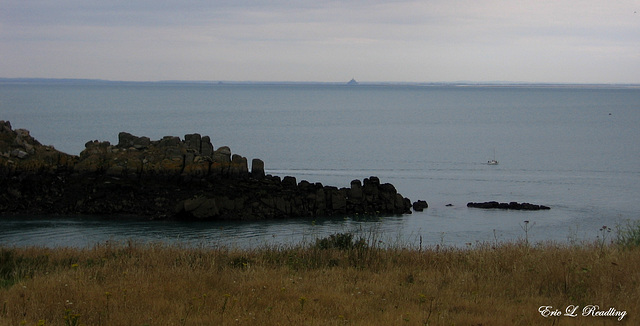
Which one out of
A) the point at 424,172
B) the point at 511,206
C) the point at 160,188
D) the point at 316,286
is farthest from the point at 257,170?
the point at 316,286

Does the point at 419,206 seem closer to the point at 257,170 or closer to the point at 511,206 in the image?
the point at 511,206

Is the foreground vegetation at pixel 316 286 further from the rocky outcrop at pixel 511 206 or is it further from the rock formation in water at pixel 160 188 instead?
the rocky outcrop at pixel 511 206

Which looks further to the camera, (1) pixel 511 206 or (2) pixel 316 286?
(1) pixel 511 206

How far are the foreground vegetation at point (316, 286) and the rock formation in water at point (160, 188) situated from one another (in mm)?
18642

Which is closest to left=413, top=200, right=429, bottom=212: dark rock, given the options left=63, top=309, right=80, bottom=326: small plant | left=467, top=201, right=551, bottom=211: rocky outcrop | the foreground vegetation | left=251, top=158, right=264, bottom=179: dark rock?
left=467, top=201, right=551, bottom=211: rocky outcrop

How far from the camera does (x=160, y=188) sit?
31859mm

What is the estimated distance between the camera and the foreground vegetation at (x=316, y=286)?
771 cm

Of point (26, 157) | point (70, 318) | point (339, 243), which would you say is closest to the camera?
point (70, 318)

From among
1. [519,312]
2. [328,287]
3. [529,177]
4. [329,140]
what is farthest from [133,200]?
[329,140]

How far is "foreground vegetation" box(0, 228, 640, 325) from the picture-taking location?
7.71 metres

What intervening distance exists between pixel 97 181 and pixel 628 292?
27.3m

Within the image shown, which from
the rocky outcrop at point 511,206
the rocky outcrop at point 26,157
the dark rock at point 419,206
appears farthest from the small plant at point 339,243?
the rocky outcrop at point 511,206

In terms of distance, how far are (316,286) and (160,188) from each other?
78.0 feet

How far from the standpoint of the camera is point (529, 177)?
48.0 meters
